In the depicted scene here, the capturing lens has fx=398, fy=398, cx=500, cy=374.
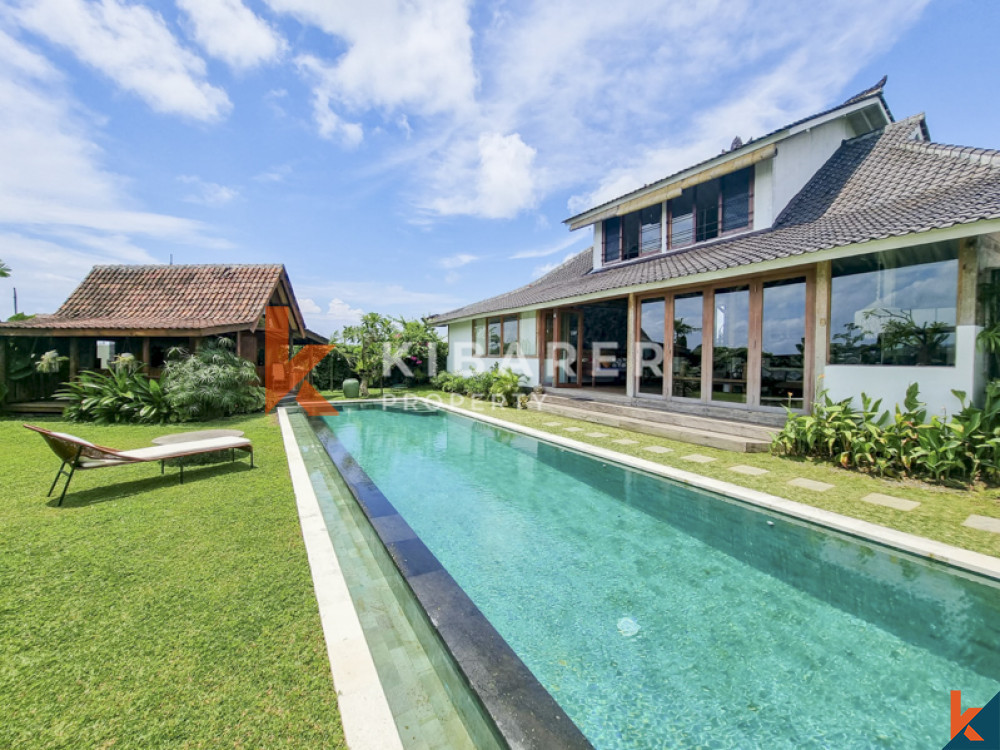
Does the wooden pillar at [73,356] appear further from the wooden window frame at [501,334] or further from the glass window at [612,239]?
the glass window at [612,239]

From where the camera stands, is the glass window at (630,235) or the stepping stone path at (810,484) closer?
the stepping stone path at (810,484)

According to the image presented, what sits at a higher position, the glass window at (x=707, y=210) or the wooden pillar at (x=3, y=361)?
the glass window at (x=707, y=210)

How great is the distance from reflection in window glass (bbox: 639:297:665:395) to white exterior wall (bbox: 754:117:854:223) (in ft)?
10.6

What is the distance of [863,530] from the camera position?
387 cm

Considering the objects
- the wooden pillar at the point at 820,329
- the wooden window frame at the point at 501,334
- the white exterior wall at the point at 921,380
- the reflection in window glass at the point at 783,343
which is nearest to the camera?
the white exterior wall at the point at 921,380

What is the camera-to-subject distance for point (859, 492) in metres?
4.93

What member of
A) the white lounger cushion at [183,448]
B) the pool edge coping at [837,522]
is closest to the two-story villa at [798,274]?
the pool edge coping at [837,522]

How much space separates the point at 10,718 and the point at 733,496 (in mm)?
5939

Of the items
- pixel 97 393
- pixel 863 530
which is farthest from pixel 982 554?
pixel 97 393

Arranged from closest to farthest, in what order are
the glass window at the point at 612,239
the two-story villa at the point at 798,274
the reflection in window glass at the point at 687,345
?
the two-story villa at the point at 798,274 < the reflection in window glass at the point at 687,345 < the glass window at the point at 612,239

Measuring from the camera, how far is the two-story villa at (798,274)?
588cm

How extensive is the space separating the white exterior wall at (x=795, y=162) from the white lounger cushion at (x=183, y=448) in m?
12.2

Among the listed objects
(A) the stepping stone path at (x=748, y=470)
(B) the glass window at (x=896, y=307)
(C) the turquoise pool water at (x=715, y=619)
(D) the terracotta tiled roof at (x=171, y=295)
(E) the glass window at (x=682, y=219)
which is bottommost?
(C) the turquoise pool water at (x=715, y=619)

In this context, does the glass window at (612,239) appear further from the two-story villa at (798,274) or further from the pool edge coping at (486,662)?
the pool edge coping at (486,662)
